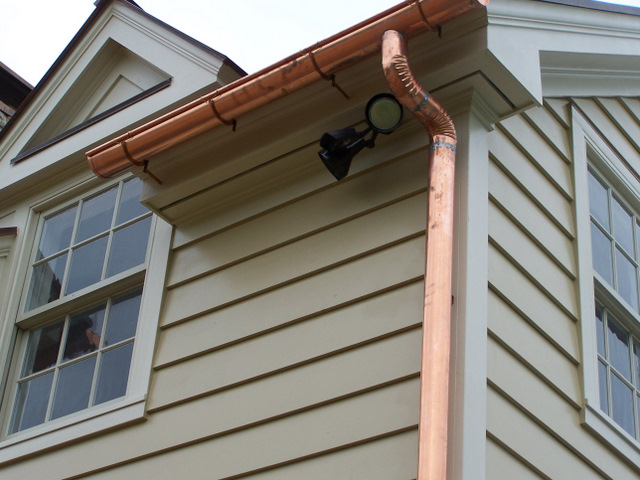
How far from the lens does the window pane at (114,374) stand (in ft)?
16.5

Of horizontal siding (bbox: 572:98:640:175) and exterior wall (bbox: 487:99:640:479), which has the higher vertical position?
horizontal siding (bbox: 572:98:640:175)

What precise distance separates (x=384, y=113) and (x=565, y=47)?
3.88ft

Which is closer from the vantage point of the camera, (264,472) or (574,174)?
(264,472)

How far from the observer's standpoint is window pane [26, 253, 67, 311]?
19.2 feet

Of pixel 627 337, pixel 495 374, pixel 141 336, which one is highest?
pixel 627 337

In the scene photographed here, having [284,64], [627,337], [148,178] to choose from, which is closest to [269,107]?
[284,64]

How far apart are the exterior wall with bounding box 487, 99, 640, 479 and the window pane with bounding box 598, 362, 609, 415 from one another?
392mm

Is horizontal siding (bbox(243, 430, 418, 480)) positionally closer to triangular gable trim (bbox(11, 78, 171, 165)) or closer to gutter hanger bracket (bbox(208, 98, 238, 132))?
gutter hanger bracket (bbox(208, 98, 238, 132))

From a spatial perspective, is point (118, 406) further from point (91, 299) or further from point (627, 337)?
point (627, 337)

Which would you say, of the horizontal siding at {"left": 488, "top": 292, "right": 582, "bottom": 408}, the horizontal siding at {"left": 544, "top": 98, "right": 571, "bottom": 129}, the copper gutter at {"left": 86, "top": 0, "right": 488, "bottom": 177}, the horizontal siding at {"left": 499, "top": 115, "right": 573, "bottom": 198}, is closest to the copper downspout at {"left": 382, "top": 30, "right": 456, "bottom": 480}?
the copper gutter at {"left": 86, "top": 0, "right": 488, "bottom": 177}

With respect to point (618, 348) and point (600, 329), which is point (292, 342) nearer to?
point (600, 329)

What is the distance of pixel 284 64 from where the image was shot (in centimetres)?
425

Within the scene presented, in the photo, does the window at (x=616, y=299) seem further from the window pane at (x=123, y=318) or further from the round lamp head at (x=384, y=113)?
the window pane at (x=123, y=318)

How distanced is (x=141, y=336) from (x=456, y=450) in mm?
2056
